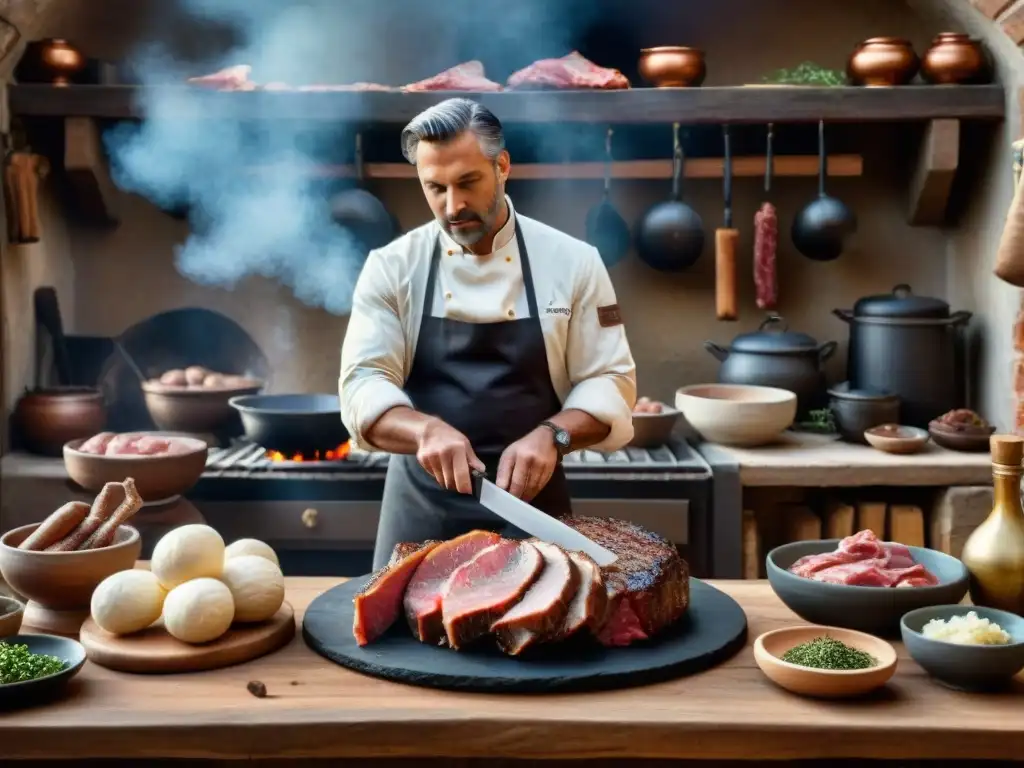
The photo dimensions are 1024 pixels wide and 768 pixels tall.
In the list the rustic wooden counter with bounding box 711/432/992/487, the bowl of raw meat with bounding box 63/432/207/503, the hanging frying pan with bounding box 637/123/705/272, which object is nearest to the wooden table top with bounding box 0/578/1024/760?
the bowl of raw meat with bounding box 63/432/207/503

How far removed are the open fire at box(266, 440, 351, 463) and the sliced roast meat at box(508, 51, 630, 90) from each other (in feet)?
5.55

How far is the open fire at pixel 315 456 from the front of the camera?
4532mm

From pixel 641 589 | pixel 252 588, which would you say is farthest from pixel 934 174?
pixel 252 588

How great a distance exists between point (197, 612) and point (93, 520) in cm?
41

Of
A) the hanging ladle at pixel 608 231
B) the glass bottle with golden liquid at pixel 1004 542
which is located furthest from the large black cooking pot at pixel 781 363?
the glass bottle with golden liquid at pixel 1004 542

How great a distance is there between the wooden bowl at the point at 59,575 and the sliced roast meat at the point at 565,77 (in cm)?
299

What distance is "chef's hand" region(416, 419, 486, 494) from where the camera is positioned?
8.28ft

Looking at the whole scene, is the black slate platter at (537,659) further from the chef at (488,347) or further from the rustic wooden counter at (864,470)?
the rustic wooden counter at (864,470)

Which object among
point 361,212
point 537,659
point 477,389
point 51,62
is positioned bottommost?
point 537,659

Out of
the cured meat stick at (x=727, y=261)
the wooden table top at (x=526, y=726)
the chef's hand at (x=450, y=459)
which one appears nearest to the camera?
the wooden table top at (x=526, y=726)

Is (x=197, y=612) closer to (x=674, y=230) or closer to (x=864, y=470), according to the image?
(x=864, y=470)

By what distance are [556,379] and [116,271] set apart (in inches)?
124

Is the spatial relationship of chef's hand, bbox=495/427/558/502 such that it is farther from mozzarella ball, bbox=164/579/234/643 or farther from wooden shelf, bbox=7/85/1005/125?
wooden shelf, bbox=7/85/1005/125

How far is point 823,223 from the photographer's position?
4945 millimetres
